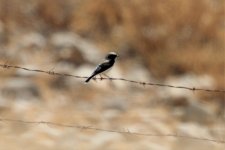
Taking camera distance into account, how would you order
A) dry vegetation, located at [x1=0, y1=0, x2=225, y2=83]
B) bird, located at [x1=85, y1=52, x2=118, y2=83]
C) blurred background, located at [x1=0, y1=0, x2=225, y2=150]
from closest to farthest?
bird, located at [x1=85, y1=52, x2=118, y2=83] → blurred background, located at [x1=0, y1=0, x2=225, y2=150] → dry vegetation, located at [x1=0, y1=0, x2=225, y2=83]

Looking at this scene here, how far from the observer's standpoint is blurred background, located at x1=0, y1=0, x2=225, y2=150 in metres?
15.4

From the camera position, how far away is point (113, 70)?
1755 cm

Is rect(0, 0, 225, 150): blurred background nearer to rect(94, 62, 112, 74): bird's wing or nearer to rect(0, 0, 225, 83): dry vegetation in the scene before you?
rect(0, 0, 225, 83): dry vegetation

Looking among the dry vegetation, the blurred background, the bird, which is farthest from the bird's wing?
the dry vegetation

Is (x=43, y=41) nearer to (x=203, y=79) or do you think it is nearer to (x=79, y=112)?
(x=79, y=112)

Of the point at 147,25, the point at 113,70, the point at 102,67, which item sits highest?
the point at 147,25

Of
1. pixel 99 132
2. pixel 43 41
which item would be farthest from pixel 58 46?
pixel 99 132

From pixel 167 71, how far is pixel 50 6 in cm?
380

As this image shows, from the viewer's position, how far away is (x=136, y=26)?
59.9 feet

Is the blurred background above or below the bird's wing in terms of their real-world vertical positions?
above

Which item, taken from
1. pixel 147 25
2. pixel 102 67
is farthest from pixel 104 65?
pixel 147 25

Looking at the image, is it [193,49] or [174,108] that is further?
[193,49]

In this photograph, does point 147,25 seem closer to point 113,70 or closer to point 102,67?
point 113,70

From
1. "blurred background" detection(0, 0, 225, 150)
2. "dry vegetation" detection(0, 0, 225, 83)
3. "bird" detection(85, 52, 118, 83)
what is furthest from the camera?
"dry vegetation" detection(0, 0, 225, 83)
